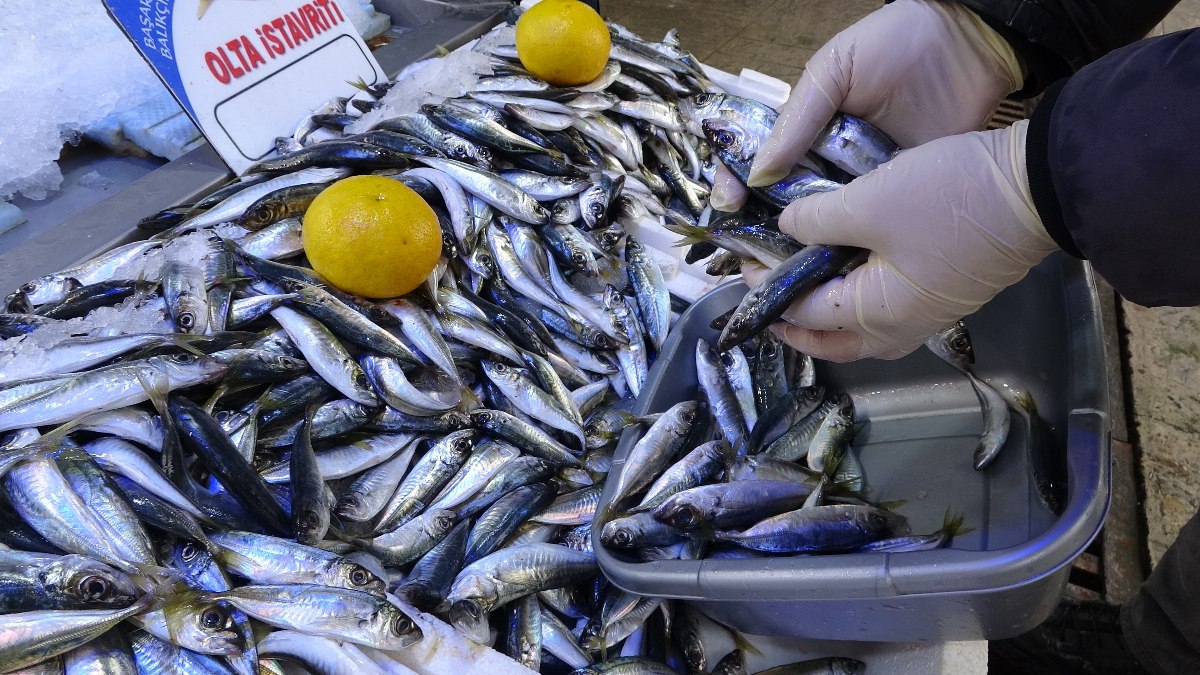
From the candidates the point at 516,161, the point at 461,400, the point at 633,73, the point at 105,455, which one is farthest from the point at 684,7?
the point at 105,455

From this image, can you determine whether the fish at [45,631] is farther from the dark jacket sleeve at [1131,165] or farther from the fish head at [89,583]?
the dark jacket sleeve at [1131,165]

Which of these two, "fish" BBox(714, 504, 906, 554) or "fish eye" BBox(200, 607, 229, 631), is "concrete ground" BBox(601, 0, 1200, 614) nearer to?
"fish" BBox(714, 504, 906, 554)

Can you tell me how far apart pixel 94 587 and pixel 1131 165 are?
79.3 inches

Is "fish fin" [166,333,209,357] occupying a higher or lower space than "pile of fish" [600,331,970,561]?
higher

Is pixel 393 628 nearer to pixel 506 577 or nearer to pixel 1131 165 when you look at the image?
pixel 506 577

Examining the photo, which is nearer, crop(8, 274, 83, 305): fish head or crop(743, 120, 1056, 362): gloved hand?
crop(743, 120, 1056, 362): gloved hand

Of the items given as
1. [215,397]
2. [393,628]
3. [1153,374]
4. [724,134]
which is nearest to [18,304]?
[215,397]

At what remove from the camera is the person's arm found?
1157 mm

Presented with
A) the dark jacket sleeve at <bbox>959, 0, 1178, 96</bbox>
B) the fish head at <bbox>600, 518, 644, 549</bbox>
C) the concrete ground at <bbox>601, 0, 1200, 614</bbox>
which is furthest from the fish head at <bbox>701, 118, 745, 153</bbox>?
the concrete ground at <bbox>601, 0, 1200, 614</bbox>

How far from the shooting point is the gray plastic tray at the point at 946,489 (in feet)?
4.20

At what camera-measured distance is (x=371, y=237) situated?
1.79m

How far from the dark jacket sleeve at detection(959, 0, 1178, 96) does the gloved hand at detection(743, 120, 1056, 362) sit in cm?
67

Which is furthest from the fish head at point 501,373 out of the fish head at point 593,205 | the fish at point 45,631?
the fish at point 45,631

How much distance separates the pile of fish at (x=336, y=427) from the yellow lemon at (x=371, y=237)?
0.25 ft
